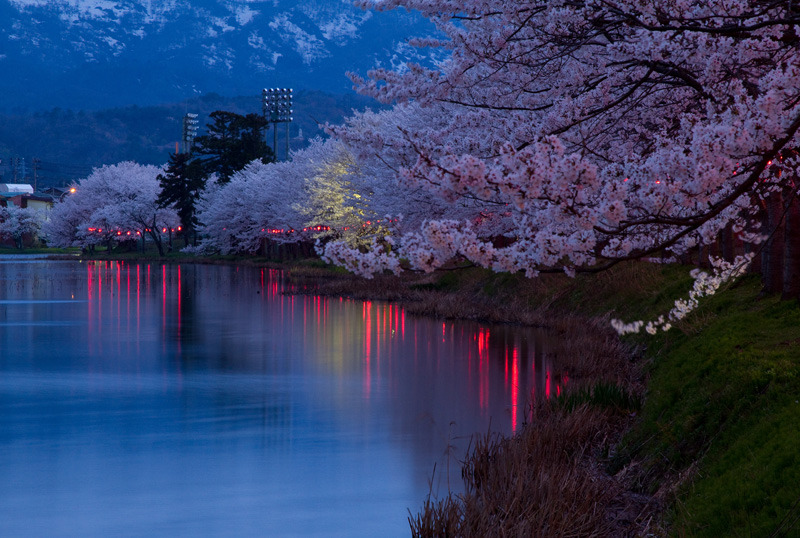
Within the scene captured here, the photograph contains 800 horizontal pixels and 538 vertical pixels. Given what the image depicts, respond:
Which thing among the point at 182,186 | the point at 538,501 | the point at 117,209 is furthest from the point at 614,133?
the point at 117,209

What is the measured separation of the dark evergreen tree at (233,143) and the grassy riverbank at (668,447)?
75.6m

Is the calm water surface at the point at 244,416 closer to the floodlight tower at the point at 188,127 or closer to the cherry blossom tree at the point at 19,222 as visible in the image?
the floodlight tower at the point at 188,127

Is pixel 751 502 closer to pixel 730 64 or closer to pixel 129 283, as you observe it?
pixel 730 64

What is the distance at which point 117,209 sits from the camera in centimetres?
9731

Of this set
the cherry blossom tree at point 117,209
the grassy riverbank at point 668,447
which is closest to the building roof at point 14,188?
the cherry blossom tree at point 117,209

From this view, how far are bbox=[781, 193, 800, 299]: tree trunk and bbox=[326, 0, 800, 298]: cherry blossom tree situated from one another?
0.09 meters

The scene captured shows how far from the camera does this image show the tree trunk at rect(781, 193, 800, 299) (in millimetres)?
13844

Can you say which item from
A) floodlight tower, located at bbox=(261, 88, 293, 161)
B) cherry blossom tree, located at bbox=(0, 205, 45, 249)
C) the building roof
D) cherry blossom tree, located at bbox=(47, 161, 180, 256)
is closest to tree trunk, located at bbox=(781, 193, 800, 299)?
cherry blossom tree, located at bbox=(47, 161, 180, 256)

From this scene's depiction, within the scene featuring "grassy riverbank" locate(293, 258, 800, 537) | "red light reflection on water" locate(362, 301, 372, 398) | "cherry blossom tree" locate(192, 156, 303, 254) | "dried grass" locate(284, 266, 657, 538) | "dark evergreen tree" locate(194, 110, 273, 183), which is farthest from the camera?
"dark evergreen tree" locate(194, 110, 273, 183)

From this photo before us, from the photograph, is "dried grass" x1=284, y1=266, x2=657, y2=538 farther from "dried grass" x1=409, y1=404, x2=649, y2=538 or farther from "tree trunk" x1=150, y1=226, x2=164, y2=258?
"tree trunk" x1=150, y1=226, x2=164, y2=258

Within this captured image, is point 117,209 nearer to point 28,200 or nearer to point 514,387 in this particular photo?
point 28,200

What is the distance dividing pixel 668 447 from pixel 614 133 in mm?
7199

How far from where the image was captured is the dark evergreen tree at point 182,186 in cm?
9088

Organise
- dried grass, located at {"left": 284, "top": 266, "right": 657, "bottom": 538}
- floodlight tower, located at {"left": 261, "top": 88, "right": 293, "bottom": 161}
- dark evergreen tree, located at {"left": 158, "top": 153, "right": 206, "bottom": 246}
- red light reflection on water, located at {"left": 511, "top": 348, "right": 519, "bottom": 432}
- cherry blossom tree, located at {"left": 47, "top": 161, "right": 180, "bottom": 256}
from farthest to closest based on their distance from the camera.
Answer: floodlight tower, located at {"left": 261, "top": 88, "right": 293, "bottom": 161} → cherry blossom tree, located at {"left": 47, "top": 161, "right": 180, "bottom": 256} → dark evergreen tree, located at {"left": 158, "top": 153, "right": 206, "bottom": 246} → red light reflection on water, located at {"left": 511, "top": 348, "right": 519, "bottom": 432} → dried grass, located at {"left": 284, "top": 266, "right": 657, "bottom": 538}
